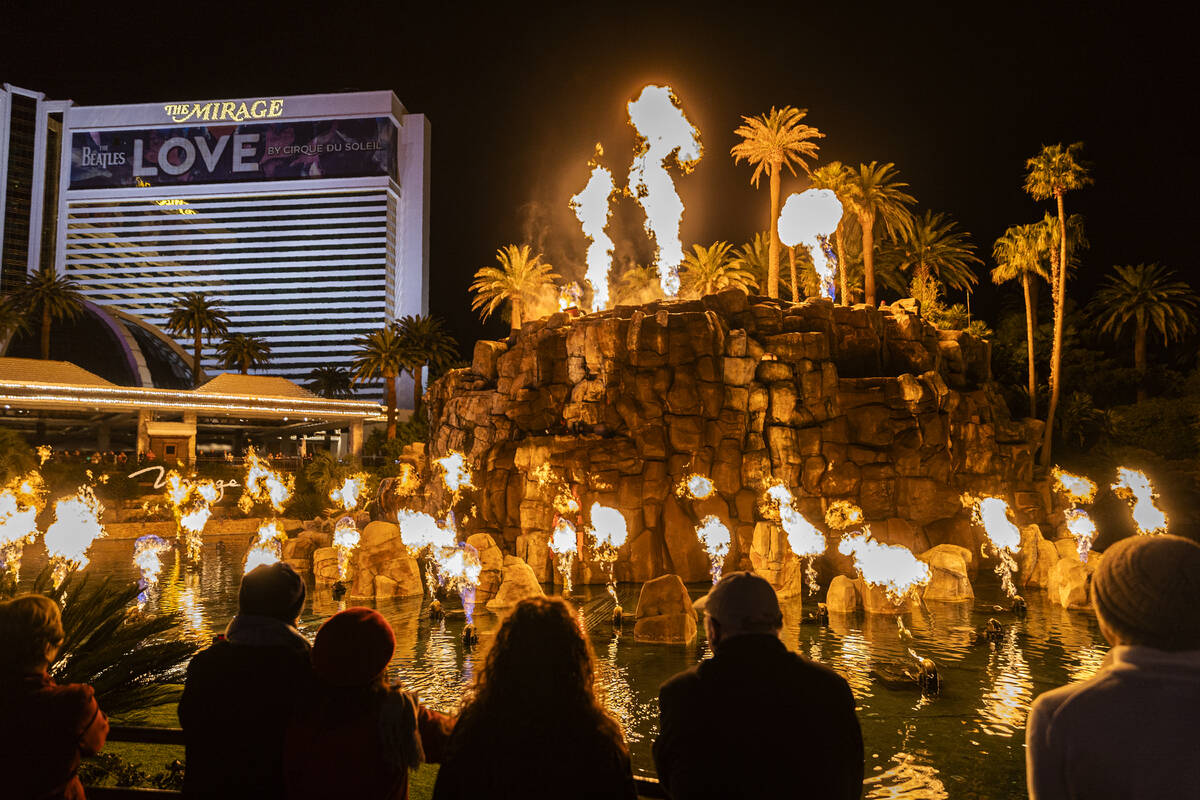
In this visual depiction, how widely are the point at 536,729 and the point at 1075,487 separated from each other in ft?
136

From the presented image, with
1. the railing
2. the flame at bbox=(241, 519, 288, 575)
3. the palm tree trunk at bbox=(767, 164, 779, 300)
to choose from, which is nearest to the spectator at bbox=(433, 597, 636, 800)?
the railing

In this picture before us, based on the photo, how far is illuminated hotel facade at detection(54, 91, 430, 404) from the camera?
13475 cm

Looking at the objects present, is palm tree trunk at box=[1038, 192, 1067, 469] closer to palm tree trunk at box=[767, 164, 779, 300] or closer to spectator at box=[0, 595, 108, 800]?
palm tree trunk at box=[767, 164, 779, 300]

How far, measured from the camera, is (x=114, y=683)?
6.50 m

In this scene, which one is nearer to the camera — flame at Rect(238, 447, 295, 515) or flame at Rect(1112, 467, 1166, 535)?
Answer: flame at Rect(1112, 467, 1166, 535)

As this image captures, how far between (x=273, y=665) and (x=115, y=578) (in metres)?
27.7

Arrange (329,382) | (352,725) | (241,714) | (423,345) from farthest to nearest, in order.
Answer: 1. (329,382)
2. (423,345)
3. (241,714)
4. (352,725)

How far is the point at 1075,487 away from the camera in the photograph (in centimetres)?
3672

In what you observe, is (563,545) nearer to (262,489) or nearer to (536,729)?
(536,729)

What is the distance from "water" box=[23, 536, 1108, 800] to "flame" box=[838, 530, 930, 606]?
34.4 inches

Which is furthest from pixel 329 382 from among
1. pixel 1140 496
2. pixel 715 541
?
pixel 1140 496

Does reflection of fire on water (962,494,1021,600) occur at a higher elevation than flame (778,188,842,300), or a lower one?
lower

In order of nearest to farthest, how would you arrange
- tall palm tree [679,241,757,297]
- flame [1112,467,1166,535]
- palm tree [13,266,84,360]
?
1. flame [1112,467,1166,535]
2. tall palm tree [679,241,757,297]
3. palm tree [13,266,84,360]

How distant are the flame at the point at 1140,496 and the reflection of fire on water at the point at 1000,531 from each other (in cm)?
521
